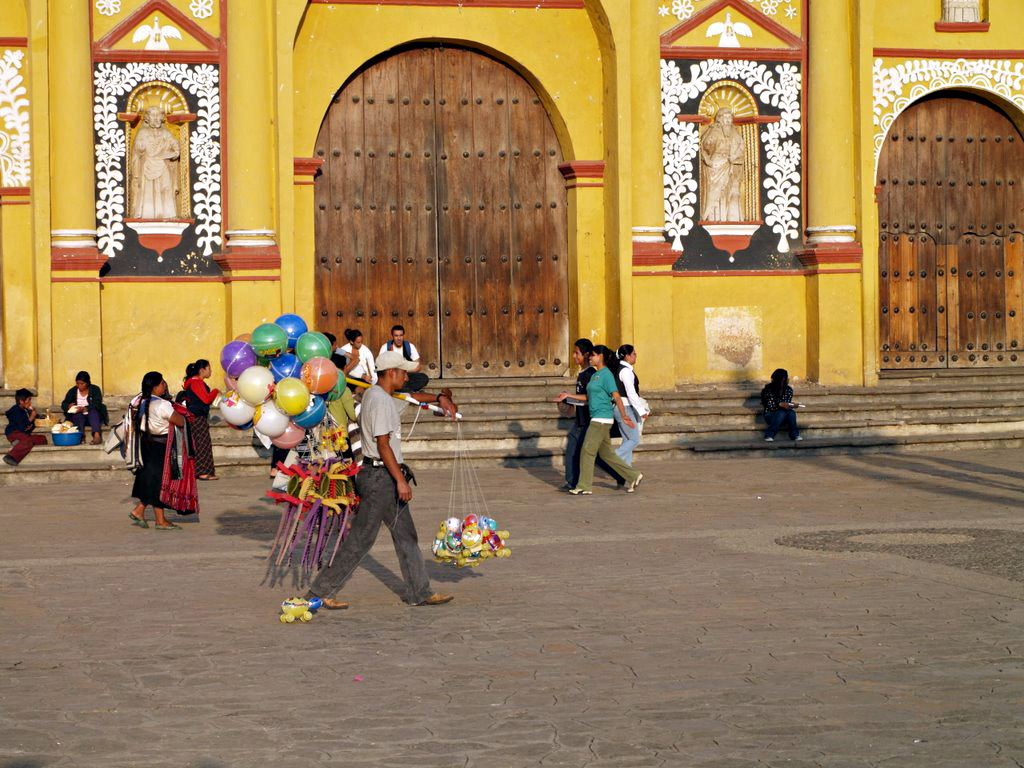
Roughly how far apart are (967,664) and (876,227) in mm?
13581

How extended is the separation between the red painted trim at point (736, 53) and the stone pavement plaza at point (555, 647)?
8146mm

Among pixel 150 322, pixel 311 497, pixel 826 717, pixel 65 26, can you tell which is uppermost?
pixel 65 26

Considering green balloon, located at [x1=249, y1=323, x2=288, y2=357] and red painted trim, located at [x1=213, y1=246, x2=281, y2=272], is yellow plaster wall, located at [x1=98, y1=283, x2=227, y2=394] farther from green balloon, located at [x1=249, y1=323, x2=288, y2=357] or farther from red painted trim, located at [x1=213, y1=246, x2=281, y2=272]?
green balloon, located at [x1=249, y1=323, x2=288, y2=357]

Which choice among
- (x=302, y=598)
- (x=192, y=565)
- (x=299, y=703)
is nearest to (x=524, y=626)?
(x=302, y=598)

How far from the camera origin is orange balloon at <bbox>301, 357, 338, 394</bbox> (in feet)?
34.7

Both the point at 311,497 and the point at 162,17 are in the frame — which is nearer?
the point at 311,497

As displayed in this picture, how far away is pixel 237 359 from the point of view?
11.0m

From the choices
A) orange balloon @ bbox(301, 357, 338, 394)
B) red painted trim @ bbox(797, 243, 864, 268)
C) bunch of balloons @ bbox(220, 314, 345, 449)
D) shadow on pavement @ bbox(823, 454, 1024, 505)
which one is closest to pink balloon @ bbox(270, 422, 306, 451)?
bunch of balloons @ bbox(220, 314, 345, 449)

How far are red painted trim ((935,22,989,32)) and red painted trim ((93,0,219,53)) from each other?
8.98 metres

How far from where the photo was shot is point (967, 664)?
7906 millimetres

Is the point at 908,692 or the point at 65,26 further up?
the point at 65,26

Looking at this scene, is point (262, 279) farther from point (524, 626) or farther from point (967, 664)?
point (967, 664)

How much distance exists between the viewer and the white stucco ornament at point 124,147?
62.6ft

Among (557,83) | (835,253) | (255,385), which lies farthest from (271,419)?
(835,253)
